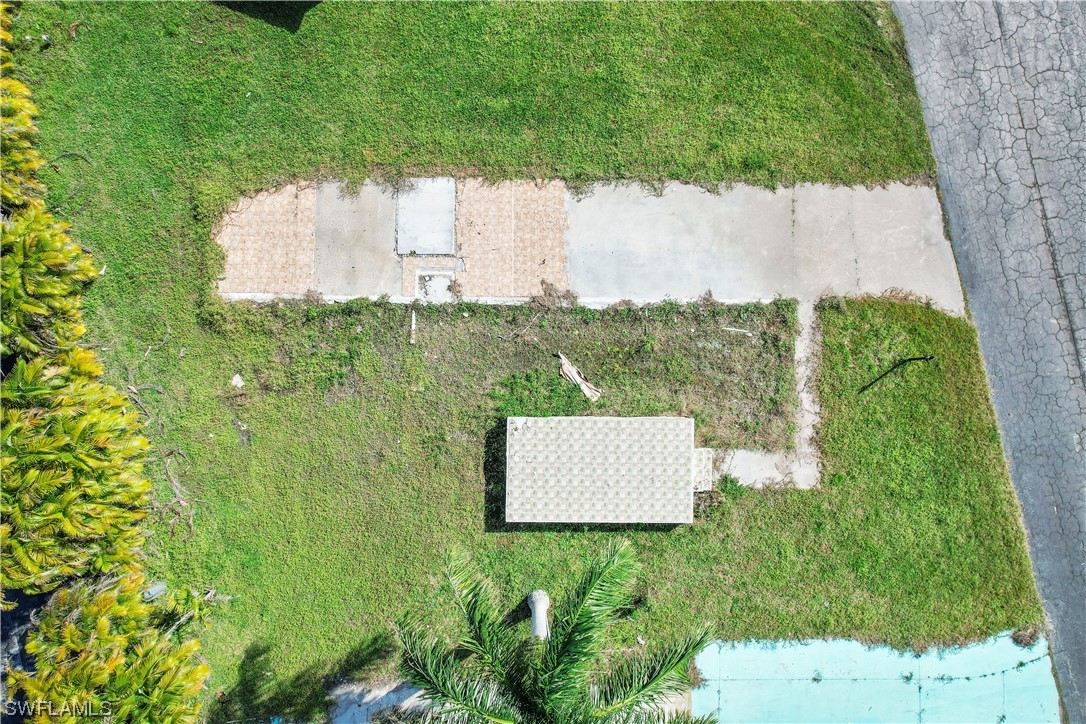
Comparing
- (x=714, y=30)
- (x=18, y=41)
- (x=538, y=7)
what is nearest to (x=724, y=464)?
(x=714, y=30)

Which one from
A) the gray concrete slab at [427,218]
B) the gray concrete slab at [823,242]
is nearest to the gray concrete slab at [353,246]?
the gray concrete slab at [427,218]

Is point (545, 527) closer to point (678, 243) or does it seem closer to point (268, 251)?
point (678, 243)

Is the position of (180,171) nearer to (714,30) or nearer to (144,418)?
(144,418)

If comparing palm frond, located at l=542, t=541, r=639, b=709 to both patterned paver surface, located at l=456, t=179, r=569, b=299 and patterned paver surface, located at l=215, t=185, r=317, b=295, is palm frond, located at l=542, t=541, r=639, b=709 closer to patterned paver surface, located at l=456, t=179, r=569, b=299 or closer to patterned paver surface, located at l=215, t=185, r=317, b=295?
patterned paver surface, located at l=456, t=179, r=569, b=299

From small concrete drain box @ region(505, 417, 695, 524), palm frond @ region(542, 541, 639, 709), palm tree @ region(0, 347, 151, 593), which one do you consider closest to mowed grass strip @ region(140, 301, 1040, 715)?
small concrete drain box @ region(505, 417, 695, 524)

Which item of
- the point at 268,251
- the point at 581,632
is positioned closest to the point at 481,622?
the point at 581,632
